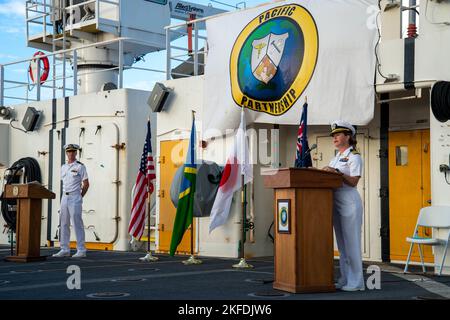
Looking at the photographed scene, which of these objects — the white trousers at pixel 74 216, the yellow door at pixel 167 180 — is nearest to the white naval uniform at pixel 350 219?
the white trousers at pixel 74 216

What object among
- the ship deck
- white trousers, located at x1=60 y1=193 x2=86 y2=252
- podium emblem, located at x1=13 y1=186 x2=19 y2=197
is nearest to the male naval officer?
white trousers, located at x1=60 y1=193 x2=86 y2=252

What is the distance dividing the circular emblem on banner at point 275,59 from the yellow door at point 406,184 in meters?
1.88

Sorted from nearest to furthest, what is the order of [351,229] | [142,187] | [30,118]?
[351,229] < [142,187] < [30,118]

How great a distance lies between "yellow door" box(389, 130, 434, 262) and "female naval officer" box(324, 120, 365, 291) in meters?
4.06

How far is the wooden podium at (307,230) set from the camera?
700cm

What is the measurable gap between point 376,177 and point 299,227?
16.8ft

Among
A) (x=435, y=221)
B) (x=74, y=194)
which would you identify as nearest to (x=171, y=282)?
(x=435, y=221)

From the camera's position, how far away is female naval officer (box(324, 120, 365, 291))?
7363mm

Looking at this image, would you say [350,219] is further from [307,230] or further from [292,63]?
[292,63]

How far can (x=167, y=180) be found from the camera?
45.4 feet

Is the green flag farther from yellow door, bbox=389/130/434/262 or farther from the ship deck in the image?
yellow door, bbox=389/130/434/262

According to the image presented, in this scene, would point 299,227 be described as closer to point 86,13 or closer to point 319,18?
point 319,18

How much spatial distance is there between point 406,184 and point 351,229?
14.4 ft

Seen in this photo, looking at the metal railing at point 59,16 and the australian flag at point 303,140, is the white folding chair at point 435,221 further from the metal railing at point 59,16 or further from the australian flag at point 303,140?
the metal railing at point 59,16
